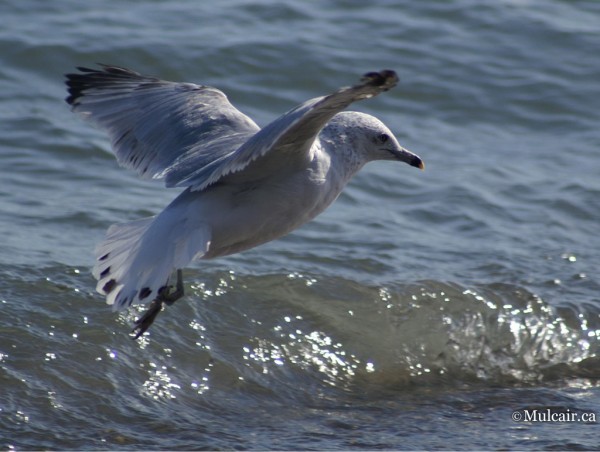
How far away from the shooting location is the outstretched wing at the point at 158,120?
214 inches

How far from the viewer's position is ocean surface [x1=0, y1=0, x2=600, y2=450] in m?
5.34

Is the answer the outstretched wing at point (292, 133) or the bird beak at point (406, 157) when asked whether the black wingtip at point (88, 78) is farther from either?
the bird beak at point (406, 157)

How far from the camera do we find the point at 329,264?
23.5 ft

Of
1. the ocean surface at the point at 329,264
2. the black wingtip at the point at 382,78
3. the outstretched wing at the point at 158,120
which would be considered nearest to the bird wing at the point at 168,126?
the outstretched wing at the point at 158,120

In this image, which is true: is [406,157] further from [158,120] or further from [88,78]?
[88,78]

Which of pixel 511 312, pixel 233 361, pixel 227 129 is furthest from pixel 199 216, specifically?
pixel 511 312

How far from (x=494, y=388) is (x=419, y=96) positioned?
5128 mm

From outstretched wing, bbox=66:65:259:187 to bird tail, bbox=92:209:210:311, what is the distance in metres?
0.35

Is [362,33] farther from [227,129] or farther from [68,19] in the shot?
[227,129]

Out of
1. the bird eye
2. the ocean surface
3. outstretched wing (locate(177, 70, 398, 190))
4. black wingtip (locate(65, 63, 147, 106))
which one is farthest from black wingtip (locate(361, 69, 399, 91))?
black wingtip (locate(65, 63, 147, 106))

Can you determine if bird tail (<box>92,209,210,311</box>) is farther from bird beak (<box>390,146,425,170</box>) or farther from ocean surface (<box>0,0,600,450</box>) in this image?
bird beak (<box>390,146,425,170</box>)

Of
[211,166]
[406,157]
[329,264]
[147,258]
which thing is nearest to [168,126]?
[211,166]

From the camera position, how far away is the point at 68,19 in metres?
11.0

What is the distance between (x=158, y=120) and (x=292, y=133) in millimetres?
1408
